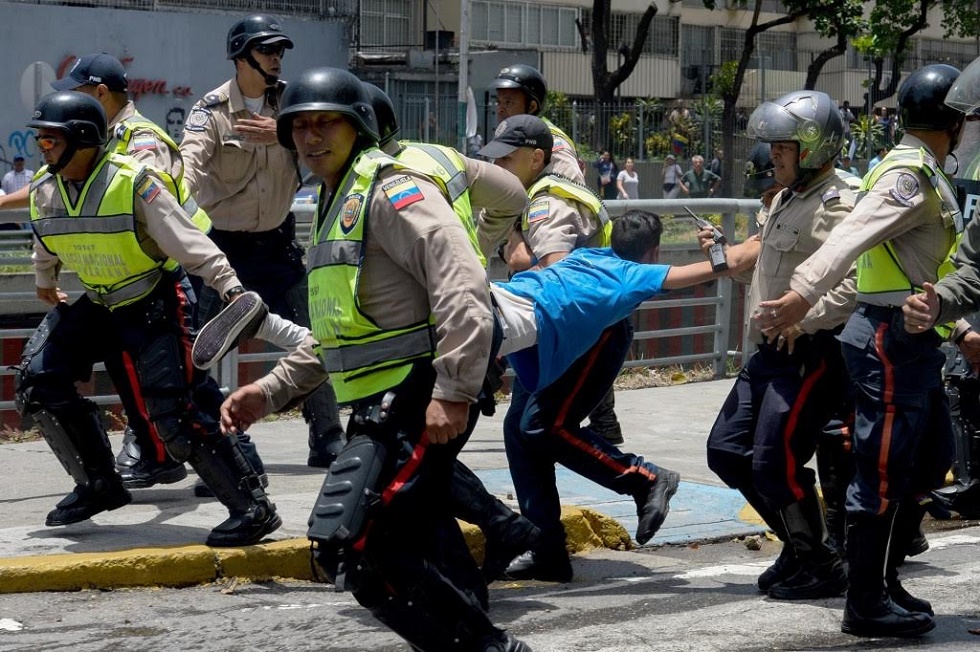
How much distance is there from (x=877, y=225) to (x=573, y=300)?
1058mm

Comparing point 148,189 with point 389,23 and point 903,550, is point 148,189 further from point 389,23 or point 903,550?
point 389,23

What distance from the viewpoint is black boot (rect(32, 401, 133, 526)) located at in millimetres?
6598

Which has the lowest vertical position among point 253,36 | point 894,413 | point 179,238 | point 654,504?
point 654,504

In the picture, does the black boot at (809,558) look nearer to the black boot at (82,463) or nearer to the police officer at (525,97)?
the police officer at (525,97)

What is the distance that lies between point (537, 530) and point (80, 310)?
7.30 ft

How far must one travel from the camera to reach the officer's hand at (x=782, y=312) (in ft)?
16.9

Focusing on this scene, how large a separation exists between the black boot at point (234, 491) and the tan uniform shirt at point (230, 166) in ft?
5.81

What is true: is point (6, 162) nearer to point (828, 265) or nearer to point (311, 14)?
point (311, 14)

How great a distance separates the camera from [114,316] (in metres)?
6.59

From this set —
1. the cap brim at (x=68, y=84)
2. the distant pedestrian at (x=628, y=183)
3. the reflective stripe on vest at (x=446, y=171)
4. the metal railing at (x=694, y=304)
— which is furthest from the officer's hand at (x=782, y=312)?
the distant pedestrian at (x=628, y=183)

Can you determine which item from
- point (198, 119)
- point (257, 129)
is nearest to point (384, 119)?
point (257, 129)

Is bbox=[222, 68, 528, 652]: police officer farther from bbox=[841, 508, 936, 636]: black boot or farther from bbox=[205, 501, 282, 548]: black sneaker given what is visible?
bbox=[205, 501, 282, 548]: black sneaker

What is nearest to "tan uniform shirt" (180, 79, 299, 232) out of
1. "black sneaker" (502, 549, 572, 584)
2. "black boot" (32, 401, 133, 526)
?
"black boot" (32, 401, 133, 526)

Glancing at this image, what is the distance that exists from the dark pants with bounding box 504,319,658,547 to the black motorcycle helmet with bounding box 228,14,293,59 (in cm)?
247
